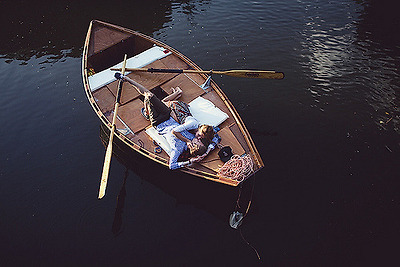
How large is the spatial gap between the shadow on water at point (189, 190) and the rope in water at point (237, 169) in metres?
1.64

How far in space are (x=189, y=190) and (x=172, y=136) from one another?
2.70m

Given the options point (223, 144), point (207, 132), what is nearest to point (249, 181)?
point (223, 144)

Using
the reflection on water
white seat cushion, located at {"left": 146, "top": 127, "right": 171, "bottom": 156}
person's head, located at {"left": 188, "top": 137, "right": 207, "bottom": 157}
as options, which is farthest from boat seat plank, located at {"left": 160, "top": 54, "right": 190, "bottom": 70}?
the reflection on water

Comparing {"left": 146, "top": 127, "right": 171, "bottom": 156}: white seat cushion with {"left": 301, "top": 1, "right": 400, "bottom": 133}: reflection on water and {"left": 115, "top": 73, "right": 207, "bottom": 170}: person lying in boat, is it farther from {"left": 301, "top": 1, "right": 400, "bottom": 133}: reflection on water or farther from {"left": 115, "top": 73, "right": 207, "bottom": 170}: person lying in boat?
{"left": 301, "top": 1, "right": 400, "bottom": 133}: reflection on water

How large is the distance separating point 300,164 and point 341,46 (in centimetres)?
1033

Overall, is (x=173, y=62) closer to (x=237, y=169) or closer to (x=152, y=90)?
(x=152, y=90)

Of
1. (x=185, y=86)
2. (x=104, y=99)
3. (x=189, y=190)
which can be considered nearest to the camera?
(x=189, y=190)

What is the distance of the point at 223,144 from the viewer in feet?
32.3

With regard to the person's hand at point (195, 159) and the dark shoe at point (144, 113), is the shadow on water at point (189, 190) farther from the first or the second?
the dark shoe at point (144, 113)

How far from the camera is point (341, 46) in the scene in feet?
55.5

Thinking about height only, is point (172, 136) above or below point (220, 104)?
above

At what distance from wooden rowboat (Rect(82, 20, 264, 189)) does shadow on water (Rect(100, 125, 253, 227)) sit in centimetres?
118

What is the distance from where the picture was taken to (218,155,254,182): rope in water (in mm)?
8672

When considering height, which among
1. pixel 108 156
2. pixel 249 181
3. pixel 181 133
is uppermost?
pixel 181 133
